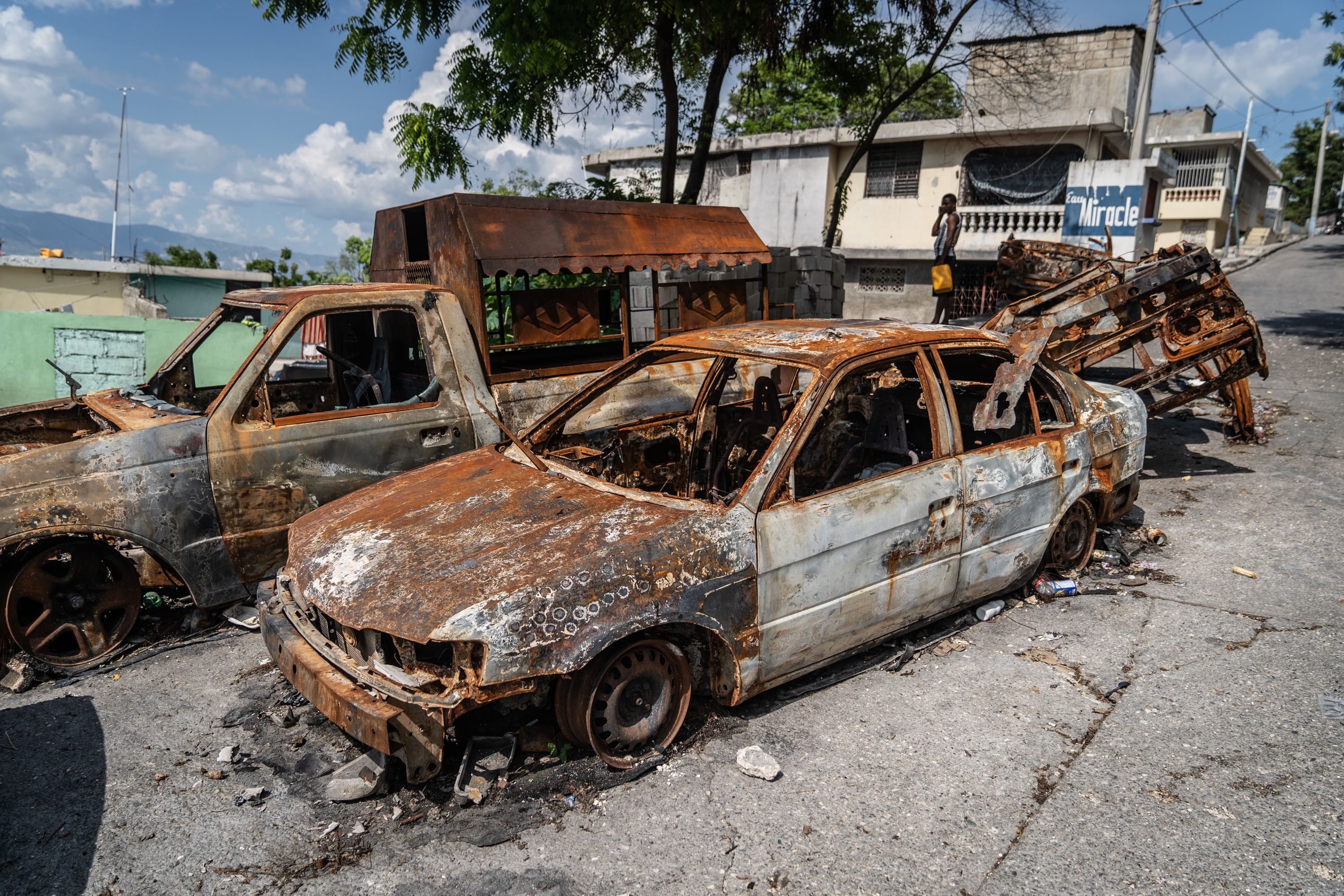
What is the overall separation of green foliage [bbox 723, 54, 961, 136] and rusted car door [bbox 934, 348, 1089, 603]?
1836 centimetres

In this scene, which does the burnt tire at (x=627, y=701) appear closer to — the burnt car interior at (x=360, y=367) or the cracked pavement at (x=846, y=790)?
the cracked pavement at (x=846, y=790)

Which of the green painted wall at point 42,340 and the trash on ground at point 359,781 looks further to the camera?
the green painted wall at point 42,340

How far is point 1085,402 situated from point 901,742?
2.51 metres

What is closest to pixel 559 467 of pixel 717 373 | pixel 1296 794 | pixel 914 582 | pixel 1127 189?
pixel 717 373

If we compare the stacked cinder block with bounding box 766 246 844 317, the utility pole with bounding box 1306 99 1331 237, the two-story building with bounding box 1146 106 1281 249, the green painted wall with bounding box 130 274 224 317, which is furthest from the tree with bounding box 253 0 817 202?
the utility pole with bounding box 1306 99 1331 237

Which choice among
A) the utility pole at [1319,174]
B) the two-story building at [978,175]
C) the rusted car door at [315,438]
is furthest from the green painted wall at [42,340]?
the utility pole at [1319,174]

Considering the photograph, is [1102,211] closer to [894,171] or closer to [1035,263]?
[894,171]

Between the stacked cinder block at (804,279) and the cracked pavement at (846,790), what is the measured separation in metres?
7.13

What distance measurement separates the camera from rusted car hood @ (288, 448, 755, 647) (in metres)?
2.73

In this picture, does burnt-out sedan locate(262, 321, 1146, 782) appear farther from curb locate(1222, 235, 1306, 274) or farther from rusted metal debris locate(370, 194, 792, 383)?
curb locate(1222, 235, 1306, 274)

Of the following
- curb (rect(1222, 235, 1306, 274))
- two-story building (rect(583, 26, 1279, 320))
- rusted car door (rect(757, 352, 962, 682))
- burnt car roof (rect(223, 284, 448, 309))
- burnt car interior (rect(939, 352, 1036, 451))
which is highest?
two-story building (rect(583, 26, 1279, 320))

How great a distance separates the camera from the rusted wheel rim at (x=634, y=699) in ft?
9.66

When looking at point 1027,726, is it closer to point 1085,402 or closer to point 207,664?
point 1085,402

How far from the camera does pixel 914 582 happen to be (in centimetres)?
368
